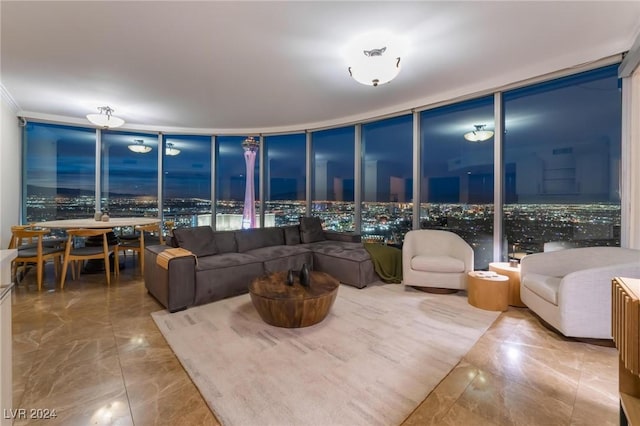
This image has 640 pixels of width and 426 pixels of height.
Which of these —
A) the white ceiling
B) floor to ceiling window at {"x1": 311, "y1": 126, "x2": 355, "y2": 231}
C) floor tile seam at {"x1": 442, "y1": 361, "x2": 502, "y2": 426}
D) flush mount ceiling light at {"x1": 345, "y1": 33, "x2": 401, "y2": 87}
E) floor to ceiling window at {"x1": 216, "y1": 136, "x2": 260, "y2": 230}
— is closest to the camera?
floor tile seam at {"x1": 442, "y1": 361, "x2": 502, "y2": 426}

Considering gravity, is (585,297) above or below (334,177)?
below

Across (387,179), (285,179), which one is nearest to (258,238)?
(285,179)

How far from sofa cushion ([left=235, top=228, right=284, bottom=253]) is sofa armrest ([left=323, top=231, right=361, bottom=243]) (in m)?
0.90

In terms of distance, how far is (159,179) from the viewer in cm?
589

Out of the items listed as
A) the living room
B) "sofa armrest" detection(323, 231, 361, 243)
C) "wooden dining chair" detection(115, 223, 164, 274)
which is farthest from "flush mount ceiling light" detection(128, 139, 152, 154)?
"sofa armrest" detection(323, 231, 361, 243)

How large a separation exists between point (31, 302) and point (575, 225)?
632 cm

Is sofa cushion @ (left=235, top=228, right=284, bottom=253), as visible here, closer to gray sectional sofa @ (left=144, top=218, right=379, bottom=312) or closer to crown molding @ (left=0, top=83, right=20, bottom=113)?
gray sectional sofa @ (left=144, top=218, right=379, bottom=312)

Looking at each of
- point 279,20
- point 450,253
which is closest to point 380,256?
point 450,253

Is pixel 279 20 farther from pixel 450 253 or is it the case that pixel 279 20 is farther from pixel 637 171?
pixel 637 171

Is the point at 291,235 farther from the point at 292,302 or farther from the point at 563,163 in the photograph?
the point at 563,163

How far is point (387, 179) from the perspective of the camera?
493 centimetres

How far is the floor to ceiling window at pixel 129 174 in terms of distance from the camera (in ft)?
18.1

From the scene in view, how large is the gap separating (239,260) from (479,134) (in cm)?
376

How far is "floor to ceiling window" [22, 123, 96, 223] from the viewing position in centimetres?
488
